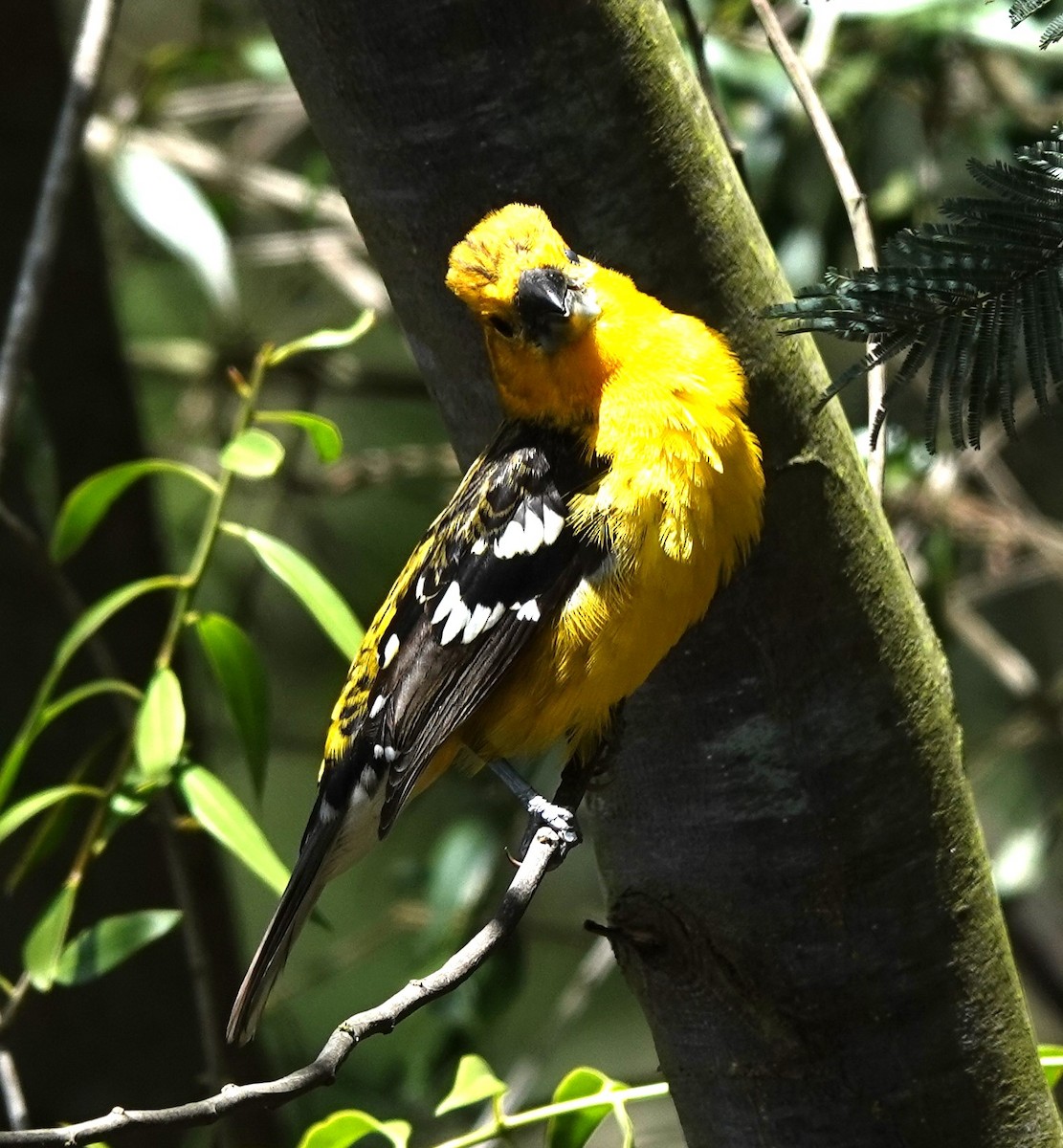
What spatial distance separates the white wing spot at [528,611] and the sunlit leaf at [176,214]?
171cm

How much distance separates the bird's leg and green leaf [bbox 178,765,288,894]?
34cm

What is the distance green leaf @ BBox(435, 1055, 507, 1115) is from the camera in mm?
1733

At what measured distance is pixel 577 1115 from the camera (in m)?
1.78

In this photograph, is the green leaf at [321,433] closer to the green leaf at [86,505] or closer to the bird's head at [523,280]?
the green leaf at [86,505]

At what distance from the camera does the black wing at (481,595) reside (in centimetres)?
180

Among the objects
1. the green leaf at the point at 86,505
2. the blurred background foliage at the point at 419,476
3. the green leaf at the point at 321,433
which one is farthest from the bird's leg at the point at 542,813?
the blurred background foliage at the point at 419,476

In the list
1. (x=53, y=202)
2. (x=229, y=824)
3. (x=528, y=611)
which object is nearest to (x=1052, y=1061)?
(x=528, y=611)

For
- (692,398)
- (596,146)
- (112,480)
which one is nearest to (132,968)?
(112,480)

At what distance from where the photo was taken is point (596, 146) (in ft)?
4.89

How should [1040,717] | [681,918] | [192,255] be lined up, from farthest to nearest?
[1040,717] < [192,255] < [681,918]

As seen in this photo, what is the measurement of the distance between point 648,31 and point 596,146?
13 centimetres

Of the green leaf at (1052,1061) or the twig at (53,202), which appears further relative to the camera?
the twig at (53,202)

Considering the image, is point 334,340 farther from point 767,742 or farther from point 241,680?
point 767,742

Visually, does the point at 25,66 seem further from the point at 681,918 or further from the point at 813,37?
the point at 681,918
